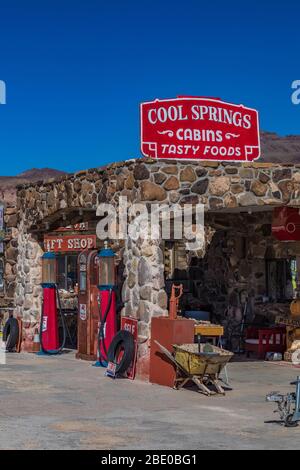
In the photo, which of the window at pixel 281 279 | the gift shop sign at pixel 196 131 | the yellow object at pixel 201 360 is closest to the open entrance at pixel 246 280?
the window at pixel 281 279

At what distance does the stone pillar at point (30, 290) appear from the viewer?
58.4 ft

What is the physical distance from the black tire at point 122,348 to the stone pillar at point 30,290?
15.3 ft

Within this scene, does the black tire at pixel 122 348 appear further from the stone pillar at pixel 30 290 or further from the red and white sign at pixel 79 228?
the red and white sign at pixel 79 228

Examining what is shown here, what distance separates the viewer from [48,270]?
17.1 m

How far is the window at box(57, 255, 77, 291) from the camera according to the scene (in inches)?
980

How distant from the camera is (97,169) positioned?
583 inches

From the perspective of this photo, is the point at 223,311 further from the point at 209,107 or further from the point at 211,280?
the point at 209,107

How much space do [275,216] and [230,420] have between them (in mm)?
6227

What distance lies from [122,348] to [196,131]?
3.88 m

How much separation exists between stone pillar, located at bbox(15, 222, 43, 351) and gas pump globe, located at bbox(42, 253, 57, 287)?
895 mm

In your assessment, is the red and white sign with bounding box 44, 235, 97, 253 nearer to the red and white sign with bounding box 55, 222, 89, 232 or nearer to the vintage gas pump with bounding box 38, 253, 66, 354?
the red and white sign with bounding box 55, 222, 89, 232

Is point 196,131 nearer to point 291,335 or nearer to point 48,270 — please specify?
point 291,335
